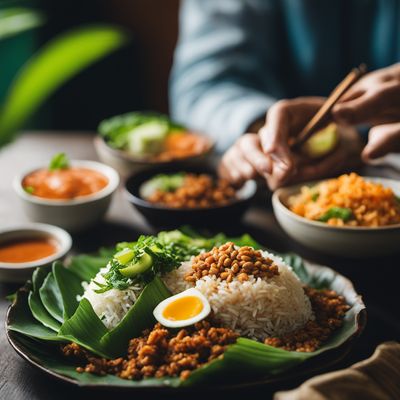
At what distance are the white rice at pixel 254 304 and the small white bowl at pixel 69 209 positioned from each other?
2.38ft

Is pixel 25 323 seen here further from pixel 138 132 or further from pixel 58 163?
pixel 138 132

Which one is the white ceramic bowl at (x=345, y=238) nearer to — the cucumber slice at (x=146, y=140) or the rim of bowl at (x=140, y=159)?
the rim of bowl at (x=140, y=159)

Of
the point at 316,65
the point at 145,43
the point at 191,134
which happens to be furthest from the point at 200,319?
the point at 145,43

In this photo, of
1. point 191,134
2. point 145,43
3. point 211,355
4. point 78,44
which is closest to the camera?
point 211,355

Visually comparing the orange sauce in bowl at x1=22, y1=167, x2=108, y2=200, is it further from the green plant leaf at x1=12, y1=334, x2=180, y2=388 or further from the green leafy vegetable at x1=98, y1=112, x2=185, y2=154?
the green plant leaf at x1=12, y1=334, x2=180, y2=388

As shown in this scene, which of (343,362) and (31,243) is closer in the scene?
(343,362)

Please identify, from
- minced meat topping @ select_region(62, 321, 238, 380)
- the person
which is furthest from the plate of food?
the person

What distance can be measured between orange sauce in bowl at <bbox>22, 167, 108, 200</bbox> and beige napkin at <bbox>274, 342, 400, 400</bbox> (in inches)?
52.2

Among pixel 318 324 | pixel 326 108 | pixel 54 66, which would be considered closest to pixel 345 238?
pixel 318 324

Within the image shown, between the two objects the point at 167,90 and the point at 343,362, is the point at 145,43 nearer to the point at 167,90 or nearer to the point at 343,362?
the point at 167,90

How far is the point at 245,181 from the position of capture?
2328 millimetres

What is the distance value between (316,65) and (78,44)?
172cm

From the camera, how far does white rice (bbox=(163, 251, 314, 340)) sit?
1.42m

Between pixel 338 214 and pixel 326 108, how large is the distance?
1.53ft
